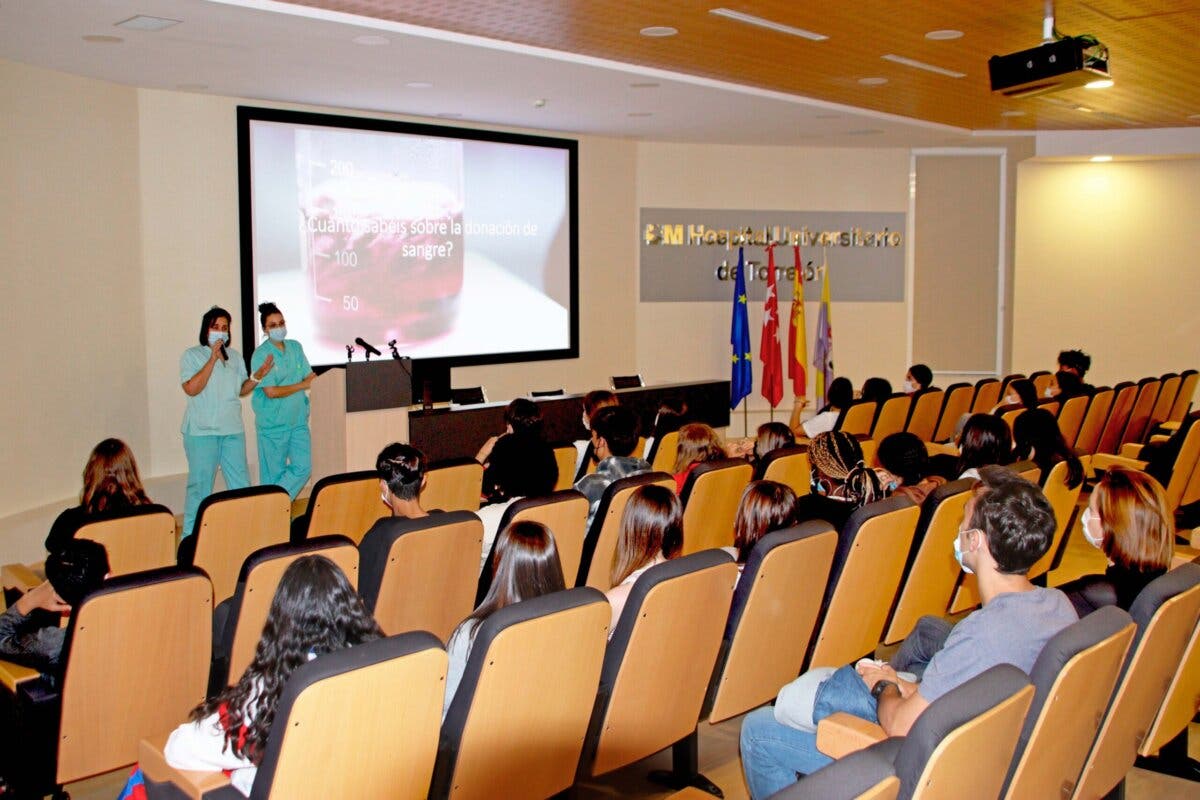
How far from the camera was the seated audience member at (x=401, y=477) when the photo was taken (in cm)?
409

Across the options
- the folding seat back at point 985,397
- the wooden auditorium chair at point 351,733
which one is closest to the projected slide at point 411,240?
the folding seat back at point 985,397

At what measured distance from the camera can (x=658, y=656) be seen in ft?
9.52

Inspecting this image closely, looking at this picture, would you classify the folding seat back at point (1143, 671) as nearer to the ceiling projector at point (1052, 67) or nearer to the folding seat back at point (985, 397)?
the ceiling projector at point (1052, 67)

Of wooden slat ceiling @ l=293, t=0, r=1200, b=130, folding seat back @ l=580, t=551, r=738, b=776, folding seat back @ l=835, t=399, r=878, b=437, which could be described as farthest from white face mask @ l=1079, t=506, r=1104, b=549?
folding seat back @ l=835, t=399, r=878, b=437

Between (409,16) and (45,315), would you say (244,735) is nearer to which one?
(409,16)

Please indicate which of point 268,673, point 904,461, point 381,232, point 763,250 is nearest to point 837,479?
point 904,461

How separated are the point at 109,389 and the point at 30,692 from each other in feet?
17.4

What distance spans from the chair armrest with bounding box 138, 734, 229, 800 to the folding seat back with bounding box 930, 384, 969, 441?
23.1ft

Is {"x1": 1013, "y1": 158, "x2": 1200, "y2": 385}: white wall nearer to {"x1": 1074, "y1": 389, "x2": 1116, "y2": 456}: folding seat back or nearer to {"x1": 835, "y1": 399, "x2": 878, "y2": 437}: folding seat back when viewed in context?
{"x1": 1074, "y1": 389, "x2": 1116, "y2": 456}: folding seat back

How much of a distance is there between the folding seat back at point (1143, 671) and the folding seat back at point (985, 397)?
6130 mm

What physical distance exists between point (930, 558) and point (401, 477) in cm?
202

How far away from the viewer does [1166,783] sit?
3.66 meters

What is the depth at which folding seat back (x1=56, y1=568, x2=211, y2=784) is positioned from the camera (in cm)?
290

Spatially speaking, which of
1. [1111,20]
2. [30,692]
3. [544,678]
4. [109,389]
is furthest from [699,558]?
[109,389]
